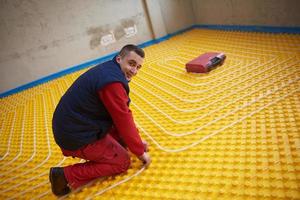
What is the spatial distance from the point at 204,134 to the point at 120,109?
103 cm

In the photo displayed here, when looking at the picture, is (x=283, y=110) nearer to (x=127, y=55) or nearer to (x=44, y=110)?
(x=127, y=55)

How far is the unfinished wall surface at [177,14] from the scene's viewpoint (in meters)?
7.24

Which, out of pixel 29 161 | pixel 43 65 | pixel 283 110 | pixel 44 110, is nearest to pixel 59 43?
pixel 43 65

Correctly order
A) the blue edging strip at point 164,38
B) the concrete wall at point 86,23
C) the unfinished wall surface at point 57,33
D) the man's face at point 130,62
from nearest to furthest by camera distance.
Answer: the man's face at point 130,62 → the blue edging strip at point 164,38 → the concrete wall at point 86,23 → the unfinished wall surface at point 57,33

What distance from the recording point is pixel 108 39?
6867 mm

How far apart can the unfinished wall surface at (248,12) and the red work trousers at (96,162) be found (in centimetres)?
425

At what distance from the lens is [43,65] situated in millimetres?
6258

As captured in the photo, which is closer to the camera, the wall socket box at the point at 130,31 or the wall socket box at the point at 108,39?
the wall socket box at the point at 108,39

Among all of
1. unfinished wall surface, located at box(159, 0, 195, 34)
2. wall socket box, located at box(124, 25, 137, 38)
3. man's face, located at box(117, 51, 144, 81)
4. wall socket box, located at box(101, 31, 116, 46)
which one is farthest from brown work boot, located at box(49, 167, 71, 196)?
unfinished wall surface, located at box(159, 0, 195, 34)

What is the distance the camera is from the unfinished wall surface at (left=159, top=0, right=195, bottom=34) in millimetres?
7242

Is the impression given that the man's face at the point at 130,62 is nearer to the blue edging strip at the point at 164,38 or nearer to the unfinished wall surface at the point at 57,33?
the blue edging strip at the point at 164,38

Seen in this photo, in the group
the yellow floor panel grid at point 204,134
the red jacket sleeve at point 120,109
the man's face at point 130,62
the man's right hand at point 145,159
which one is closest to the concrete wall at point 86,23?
the yellow floor panel grid at point 204,134

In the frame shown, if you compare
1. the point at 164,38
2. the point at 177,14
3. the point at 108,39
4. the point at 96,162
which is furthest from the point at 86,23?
the point at 96,162

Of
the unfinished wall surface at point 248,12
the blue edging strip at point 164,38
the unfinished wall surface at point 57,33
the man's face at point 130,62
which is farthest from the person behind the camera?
the unfinished wall surface at point 57,33
